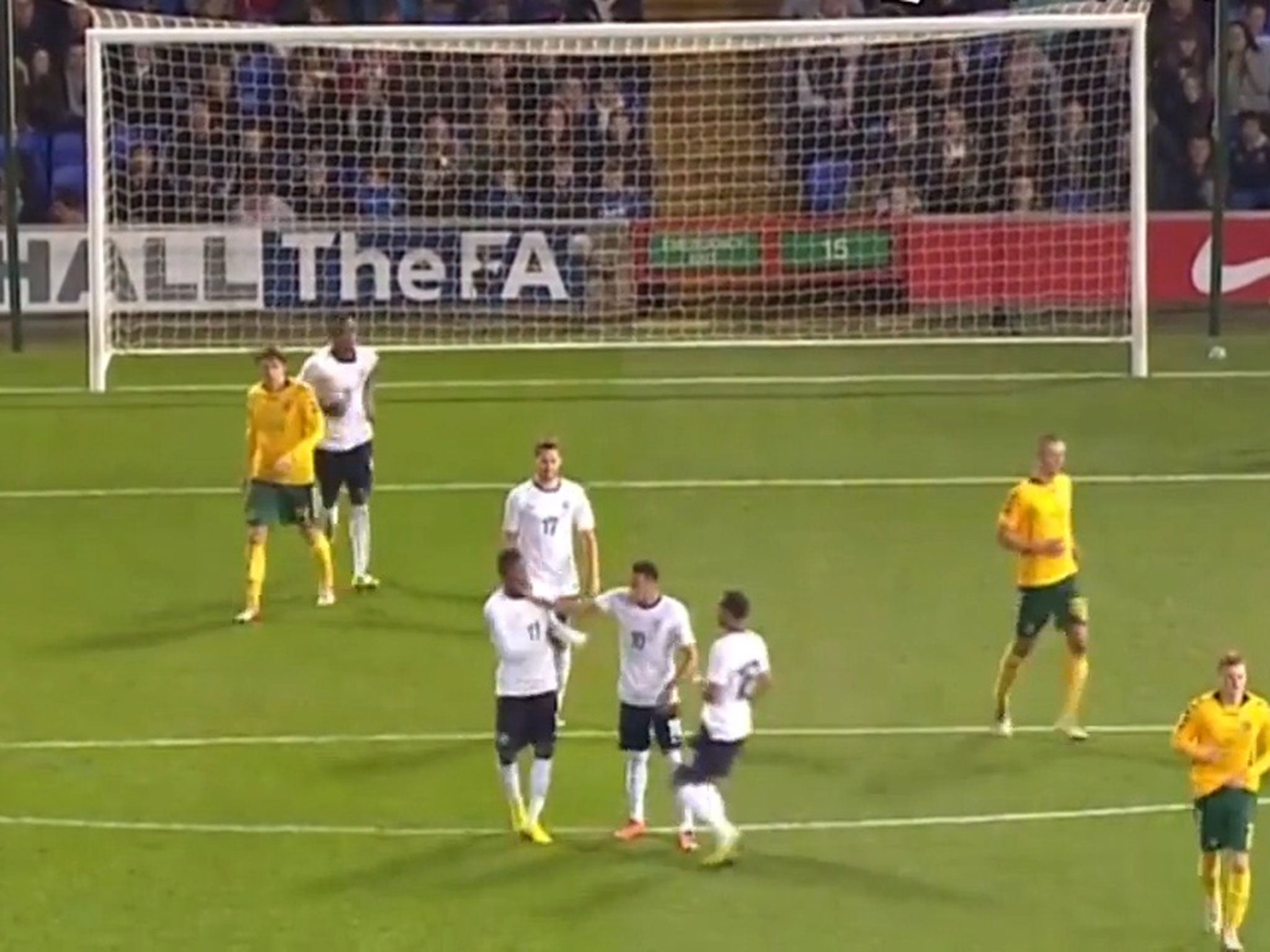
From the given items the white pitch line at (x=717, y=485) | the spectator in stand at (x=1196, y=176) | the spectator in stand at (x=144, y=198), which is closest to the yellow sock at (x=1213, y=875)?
the white pitch line at (x=717, y=485)

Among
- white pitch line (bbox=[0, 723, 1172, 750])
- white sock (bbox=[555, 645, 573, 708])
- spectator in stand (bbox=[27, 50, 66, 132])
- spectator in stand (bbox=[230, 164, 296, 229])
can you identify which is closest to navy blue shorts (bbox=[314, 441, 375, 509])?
white sock (bbox=[555, 645, 573, 708])

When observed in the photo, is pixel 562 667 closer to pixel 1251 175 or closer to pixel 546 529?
pixel 546 529

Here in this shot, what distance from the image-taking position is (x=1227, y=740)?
613 inches

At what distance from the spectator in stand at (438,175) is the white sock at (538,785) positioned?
52.4 feet

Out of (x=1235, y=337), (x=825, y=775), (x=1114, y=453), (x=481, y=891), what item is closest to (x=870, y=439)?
(x=1114, y=453)

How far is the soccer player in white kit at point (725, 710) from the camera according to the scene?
16.9 metres

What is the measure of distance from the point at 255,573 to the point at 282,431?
3.62ft

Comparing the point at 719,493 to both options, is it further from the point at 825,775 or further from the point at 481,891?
the point at 481,891

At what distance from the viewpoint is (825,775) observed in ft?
62.0

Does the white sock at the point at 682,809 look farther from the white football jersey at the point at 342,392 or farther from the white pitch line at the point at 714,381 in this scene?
the white pitch line at the point at 714,381

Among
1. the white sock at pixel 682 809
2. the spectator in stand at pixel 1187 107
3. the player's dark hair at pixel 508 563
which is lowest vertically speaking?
the white sock at pixel 682 809

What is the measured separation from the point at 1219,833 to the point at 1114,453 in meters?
12.1

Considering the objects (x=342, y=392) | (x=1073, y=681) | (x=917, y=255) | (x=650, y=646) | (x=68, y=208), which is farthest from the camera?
(x=68, y=208)

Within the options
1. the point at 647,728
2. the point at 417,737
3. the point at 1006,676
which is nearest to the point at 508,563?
the point at 647,728
